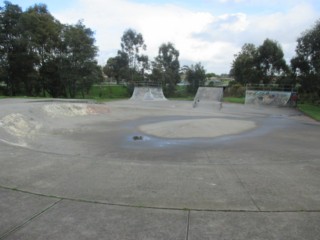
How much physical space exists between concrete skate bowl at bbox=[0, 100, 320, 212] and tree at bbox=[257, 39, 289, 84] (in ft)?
80.2

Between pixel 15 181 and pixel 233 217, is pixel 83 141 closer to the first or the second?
pixel 15 181

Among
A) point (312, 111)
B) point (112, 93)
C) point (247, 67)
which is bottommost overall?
point (112, 93)

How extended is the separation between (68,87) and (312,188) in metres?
36.2

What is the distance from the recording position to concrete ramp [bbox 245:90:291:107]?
86.5ft

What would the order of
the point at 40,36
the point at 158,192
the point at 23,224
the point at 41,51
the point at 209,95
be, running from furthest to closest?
the point at 41,51, the point at 40,36, the point at 209,95, the point at 158,192, the point at 23,224

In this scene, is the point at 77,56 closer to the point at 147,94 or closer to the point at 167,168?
the point at 147,94

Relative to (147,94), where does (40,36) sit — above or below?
above

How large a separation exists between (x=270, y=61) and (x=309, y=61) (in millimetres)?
7515

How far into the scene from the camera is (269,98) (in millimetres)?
27516

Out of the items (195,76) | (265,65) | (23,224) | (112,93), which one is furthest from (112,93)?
(23,224)

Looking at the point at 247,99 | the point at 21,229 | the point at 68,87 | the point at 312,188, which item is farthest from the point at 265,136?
the point at 68,87

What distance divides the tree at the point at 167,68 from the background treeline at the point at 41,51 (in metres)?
8.72

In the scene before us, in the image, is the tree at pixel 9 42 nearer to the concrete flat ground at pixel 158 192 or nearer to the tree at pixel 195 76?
the tree at pixel 195 76

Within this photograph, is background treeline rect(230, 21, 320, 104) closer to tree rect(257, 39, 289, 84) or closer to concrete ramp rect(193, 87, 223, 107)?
tree rect(257, 39, 289, 84)
